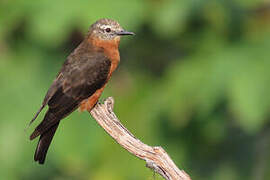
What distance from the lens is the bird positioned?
9531 millimetres

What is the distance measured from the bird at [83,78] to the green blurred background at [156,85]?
0.22 m

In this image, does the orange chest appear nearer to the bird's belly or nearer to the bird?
the bird

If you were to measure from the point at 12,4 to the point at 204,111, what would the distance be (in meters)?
2.37

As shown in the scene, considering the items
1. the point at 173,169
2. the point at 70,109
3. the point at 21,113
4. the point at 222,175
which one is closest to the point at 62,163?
the point at 21,113

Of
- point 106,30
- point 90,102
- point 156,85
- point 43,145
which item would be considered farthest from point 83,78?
point 156,85

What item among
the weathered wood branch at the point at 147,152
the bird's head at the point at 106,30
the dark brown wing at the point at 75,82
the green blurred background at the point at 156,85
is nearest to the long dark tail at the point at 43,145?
the dark brown wing at the point at 75,82

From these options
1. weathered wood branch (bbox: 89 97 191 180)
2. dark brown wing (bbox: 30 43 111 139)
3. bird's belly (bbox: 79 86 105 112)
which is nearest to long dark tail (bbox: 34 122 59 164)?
dark brown wing (bbox: 30 43 111 139)

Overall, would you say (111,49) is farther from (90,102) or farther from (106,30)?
(90,102)

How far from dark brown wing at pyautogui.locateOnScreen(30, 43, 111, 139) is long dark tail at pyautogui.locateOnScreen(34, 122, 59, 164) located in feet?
0.58

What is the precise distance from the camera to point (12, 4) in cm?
1105

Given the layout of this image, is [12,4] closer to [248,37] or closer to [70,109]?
[70,109]

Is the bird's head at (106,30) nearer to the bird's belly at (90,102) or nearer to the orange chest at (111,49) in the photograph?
the orange chest at (111,49)

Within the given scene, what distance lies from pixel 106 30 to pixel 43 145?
1.80 meters

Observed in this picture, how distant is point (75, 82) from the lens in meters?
10.1
